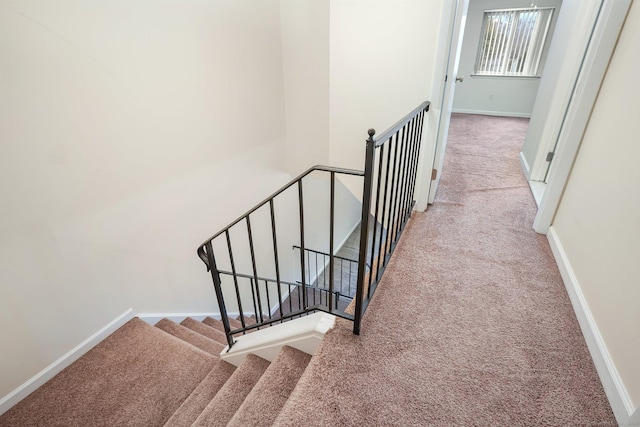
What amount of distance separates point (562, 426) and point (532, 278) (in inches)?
35.2

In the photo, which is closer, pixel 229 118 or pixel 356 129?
pixel 229 118

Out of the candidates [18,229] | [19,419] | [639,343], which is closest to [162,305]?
[19,419]

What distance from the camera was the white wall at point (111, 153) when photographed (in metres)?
1.50

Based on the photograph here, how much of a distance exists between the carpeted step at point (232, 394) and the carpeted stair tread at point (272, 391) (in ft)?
0.88

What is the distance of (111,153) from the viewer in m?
1.85

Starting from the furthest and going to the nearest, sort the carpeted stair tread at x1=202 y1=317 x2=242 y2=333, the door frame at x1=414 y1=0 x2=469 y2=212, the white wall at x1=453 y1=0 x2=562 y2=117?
the white wall at x1=453 y1=0 x2=562 y2=117
the carpeted stair tread at x1=202 y1=317 x2=242 y2=333
the door frame at x1=414 y1=0 x2=469 y2=212

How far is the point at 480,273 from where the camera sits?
5.99 ft

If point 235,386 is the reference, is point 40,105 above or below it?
above

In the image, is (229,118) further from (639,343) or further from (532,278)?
(639,343)

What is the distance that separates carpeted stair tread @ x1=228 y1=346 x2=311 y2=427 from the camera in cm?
125

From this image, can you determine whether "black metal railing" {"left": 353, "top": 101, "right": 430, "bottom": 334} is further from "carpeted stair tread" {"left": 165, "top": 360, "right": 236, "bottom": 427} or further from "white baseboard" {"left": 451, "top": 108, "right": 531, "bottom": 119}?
"white baseboard" {"left": 451, "top": 108, "right": 531, "bottom": 119}

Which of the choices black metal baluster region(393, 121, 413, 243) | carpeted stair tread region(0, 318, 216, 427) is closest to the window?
black metal baluster region(393, 121, 413, 243)

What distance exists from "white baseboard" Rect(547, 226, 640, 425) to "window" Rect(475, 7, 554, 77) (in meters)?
5.70

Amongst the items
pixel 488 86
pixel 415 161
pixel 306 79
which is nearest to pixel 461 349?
pixel 415 161
